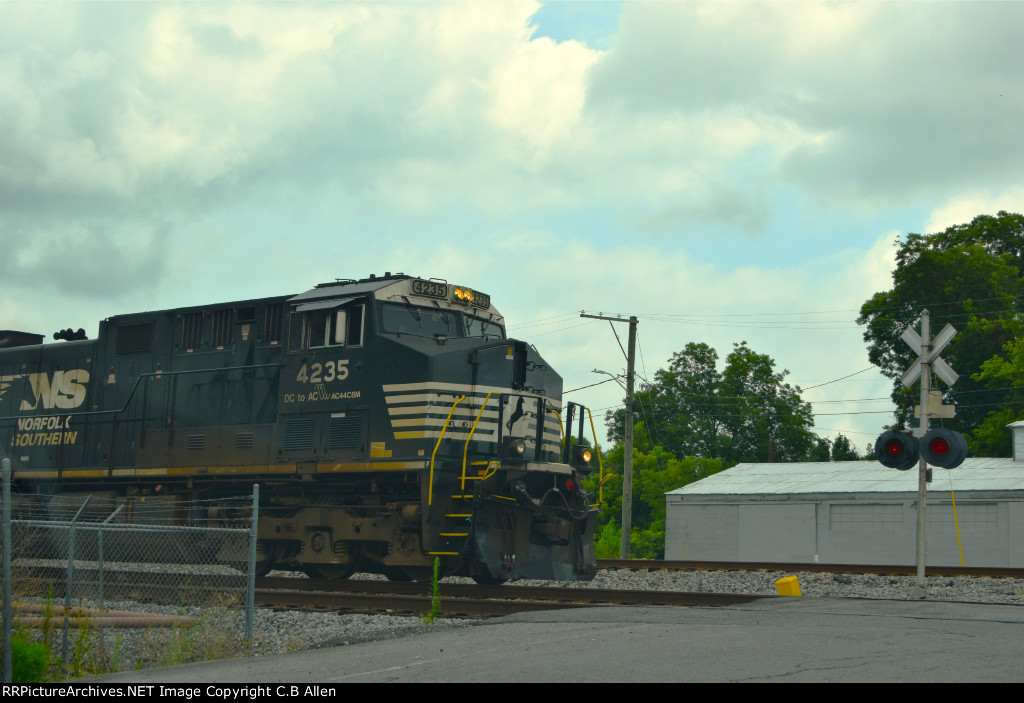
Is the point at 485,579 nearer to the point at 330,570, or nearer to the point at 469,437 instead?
the point at 330,570

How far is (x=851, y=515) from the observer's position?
123 feet

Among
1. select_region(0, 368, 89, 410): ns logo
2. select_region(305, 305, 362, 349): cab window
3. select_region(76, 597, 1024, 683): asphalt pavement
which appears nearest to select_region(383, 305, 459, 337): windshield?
select_region(305, 305, 362, 349): cab window

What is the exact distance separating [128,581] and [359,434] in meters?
4.50

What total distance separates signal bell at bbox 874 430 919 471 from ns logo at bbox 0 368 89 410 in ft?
44.9

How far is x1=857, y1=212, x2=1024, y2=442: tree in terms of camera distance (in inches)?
2208

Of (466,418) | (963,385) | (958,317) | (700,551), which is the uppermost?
(958,317)

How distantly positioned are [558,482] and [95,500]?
27.4 feet

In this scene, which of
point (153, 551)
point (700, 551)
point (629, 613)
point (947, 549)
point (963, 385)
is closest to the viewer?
point (629, 613)

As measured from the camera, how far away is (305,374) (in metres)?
16.5

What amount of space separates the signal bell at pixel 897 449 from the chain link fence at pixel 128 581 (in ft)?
29.5

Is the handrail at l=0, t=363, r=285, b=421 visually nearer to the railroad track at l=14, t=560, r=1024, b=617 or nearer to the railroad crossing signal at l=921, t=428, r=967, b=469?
the railroad track at l=14, t=560, r=1024, b=617

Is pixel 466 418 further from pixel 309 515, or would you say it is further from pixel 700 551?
pixel 700 551

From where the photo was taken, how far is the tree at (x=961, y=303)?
2208 inches

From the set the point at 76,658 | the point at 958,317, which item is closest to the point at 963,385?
the point at 958,317
